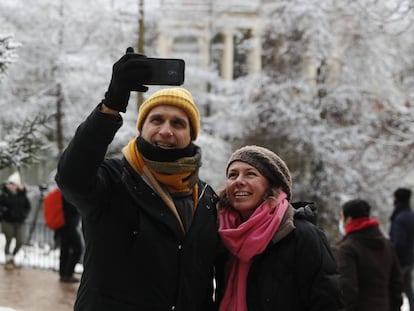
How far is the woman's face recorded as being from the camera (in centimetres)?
310

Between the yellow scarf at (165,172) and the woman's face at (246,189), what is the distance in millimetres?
295

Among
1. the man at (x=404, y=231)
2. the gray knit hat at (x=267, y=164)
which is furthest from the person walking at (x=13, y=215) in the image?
the gray knit hat at (x=267, y=164)

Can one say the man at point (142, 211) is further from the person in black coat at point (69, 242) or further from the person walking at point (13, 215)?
the person walking at point (13, 215)

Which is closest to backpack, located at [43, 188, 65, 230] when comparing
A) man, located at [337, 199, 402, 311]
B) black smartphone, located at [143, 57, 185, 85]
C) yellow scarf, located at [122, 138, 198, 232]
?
man, located at [337, 199, 402, 311]

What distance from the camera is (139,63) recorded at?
100 inches

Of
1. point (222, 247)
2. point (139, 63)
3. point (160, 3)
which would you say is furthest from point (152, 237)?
point (160, 3)

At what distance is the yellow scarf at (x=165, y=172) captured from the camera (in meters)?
2.83

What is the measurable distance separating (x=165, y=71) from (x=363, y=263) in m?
3.59

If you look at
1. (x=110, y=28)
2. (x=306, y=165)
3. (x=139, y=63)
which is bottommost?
(x=306, y=165)

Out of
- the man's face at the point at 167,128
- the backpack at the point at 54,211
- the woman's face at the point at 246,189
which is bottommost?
the backpack at the point at 54,211

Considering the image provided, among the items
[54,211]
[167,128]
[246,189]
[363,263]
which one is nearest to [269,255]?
[246,189]

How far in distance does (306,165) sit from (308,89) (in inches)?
92.2

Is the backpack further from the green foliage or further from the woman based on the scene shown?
the woman

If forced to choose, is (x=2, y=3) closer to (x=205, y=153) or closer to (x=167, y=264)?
(x=205, y=153)
